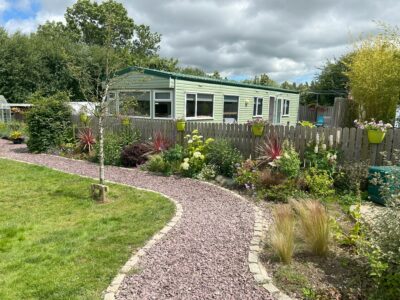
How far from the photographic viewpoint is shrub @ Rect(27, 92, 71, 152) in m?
10.2

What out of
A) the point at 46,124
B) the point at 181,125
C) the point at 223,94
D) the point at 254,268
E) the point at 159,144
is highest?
the point at 223,94

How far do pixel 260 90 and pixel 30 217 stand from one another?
15.7 meters

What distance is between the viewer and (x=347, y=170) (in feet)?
18.9

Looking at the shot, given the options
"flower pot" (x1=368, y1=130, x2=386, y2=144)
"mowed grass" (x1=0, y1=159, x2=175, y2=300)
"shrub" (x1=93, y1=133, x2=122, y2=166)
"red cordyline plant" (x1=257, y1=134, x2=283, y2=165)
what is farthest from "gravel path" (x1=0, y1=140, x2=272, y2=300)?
"shrub" (x1=93, y1=133, x2=122, y2=166)

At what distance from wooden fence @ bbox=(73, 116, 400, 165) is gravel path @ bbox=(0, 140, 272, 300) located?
209 cm

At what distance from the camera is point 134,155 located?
8.20m

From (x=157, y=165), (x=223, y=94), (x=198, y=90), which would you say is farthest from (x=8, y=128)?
(x=157, y=165)

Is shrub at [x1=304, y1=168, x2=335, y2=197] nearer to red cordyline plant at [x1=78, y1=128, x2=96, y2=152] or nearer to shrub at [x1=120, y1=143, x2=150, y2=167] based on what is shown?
shrub at [x1=120, y1=143, x2=150, y2=167]

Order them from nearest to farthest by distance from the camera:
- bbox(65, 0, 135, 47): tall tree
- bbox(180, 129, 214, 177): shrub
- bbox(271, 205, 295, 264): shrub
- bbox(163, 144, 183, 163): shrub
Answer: bbox(271, 205, 295, 264): shrub < bbox(180, 129, 214, 177): shrub < bbox(163, 144, 183, 163): shrub < bbox(65, 0, 135, 47): tall tree

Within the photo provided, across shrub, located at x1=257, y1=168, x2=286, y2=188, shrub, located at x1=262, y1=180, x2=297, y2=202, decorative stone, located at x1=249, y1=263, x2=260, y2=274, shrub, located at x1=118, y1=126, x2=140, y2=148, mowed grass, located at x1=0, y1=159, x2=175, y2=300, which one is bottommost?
mowed grass, located at x1=0, y1=159, x2=175, y2=300

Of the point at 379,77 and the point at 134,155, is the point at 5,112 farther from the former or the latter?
the point at 379,77

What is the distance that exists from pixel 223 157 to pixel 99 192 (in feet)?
9.23

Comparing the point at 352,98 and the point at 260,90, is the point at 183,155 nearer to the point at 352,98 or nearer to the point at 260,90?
the point at 352,98

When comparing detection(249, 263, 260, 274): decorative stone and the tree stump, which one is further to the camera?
the tree stump
